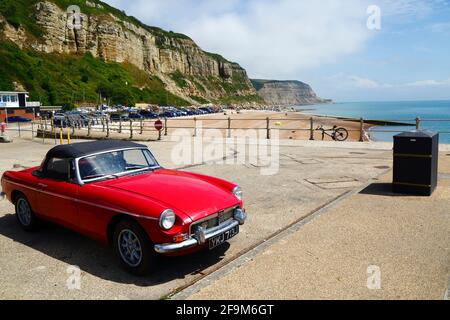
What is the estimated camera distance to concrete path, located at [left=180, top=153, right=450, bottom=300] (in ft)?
13.4

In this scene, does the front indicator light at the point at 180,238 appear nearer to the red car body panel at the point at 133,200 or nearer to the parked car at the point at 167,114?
the red car body panel at the point at 133,200

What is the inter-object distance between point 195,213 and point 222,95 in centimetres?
17828

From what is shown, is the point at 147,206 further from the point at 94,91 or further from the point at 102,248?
the point at 94,91

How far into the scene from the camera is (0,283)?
4.43 meters

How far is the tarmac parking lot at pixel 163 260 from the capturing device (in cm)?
432

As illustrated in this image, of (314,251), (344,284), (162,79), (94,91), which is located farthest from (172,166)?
(162,79)

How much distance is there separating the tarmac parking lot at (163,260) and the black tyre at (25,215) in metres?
0.15

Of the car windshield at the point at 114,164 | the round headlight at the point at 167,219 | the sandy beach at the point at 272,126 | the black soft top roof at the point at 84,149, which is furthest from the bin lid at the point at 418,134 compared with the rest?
the sandy beach at the point at 272,126

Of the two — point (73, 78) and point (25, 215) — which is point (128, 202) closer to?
point (25, 215)

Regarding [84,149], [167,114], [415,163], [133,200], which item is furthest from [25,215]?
[167,114]

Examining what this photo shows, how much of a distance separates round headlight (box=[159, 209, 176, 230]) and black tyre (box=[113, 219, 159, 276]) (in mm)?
286

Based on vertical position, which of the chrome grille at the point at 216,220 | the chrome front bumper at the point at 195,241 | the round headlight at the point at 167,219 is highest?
the round headlight at the point at 167,219

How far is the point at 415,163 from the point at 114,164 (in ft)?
19.1

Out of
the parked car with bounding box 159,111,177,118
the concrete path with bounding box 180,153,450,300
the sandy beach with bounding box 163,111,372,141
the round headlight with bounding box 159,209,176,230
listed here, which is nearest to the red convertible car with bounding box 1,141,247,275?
the round headlight with bounding box 159,209,176,230
